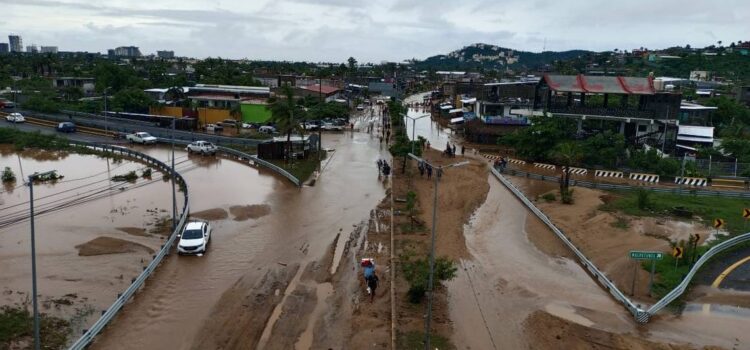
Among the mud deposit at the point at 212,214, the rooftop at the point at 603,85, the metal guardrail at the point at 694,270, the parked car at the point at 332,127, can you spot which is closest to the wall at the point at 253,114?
the parked car at the point at 332,127

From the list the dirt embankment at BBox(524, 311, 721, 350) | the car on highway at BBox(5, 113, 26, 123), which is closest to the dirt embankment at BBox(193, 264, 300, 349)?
the dirt embankment at BBox(524, 311, 721, 350)

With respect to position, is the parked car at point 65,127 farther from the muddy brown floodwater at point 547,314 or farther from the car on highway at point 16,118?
the muddy brown floodwater at point 547,314

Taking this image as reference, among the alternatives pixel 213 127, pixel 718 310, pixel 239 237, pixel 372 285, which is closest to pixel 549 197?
pixel 718 310

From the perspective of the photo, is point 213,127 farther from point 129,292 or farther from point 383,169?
point 129,292

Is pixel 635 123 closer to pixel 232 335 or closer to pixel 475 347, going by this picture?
pixel 475 347

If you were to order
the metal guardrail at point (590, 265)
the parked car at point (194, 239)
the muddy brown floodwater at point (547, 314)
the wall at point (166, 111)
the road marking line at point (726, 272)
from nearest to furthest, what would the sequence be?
the muddy brown floodwater at point (547, 314), the metal guardrail at point (590, 265), the road marking line at point (726, 272), the parked car at point (194, 239), the wall at point (166, 111)

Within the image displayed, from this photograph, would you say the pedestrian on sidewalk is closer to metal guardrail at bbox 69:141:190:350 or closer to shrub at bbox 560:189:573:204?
metal guardrail at bbox 69:141:190:350
